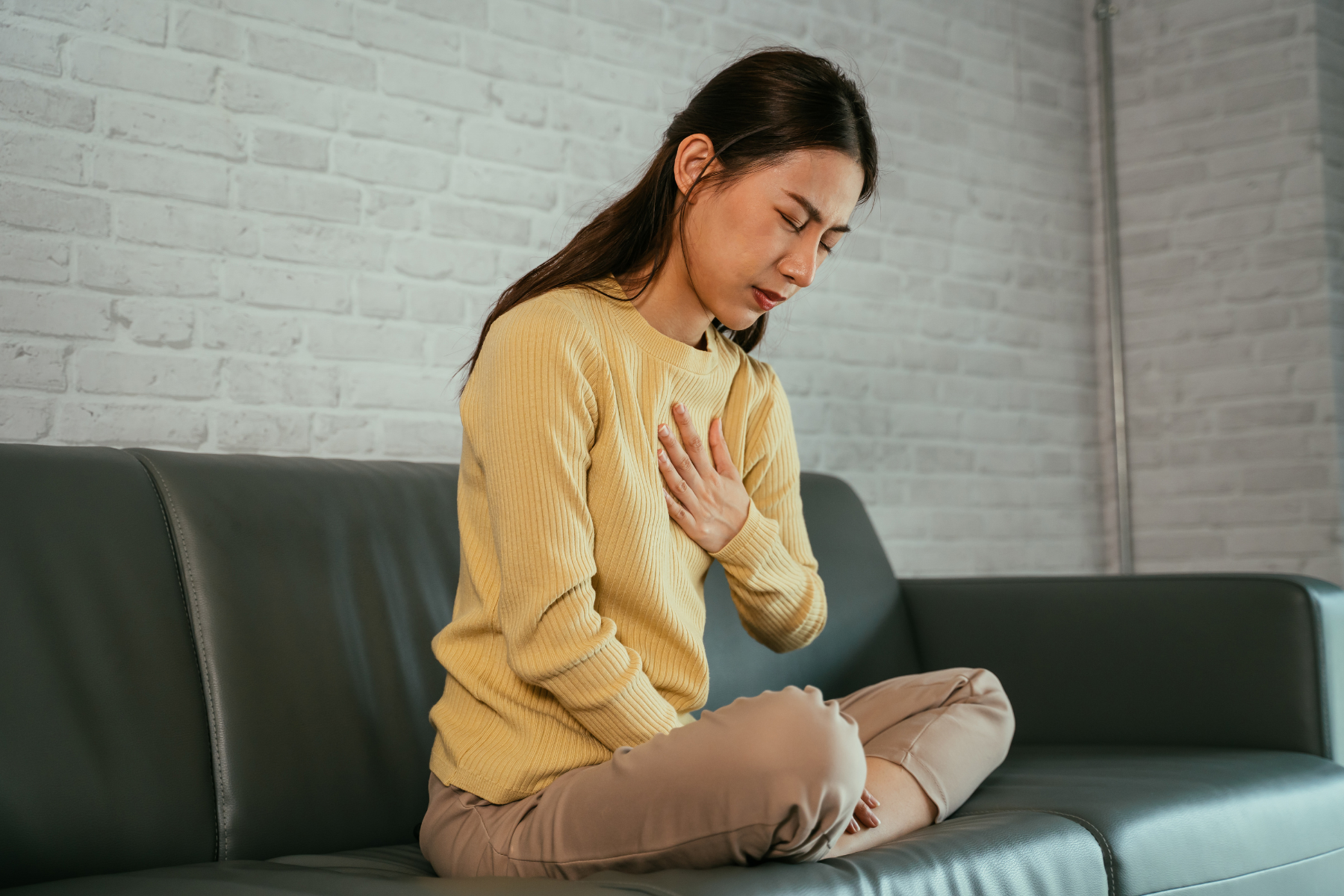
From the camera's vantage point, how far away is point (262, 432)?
6.28 ft

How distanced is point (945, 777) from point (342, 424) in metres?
1.13

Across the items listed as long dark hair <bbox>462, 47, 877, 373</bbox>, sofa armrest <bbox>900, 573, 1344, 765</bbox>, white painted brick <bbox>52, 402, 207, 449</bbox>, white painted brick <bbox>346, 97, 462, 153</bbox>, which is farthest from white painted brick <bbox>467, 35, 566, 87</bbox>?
sofa armrest <bbox>900, 573, 1344, 765</bbox>

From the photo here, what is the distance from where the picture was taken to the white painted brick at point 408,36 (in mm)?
2059

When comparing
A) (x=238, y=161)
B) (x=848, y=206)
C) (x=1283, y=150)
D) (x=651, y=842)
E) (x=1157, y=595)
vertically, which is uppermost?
(x=1283, y=150)

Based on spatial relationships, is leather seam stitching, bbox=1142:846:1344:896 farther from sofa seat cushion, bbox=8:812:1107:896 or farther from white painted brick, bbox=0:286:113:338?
white painted brick, bbox=0:286:113:338

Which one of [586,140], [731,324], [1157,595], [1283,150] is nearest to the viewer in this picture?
[731,324]

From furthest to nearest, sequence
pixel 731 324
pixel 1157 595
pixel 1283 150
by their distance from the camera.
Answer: pixel 1283 150
pixel 1157 595
pixel 731 324

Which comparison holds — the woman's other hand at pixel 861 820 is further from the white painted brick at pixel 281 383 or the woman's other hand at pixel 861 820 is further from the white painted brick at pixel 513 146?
the white painted brick at pixel 513 146

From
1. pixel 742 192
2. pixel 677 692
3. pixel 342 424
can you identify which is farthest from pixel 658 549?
pixel 342 424

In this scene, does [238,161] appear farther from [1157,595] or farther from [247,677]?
[1157,595]

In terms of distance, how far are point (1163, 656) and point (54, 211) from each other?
1711mm

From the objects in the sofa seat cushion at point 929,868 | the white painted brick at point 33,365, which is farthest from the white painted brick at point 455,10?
the sofa seat cushion at point 929,868

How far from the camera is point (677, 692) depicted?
126 centimetres

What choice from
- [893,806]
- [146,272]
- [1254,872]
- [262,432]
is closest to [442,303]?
[262,432]
